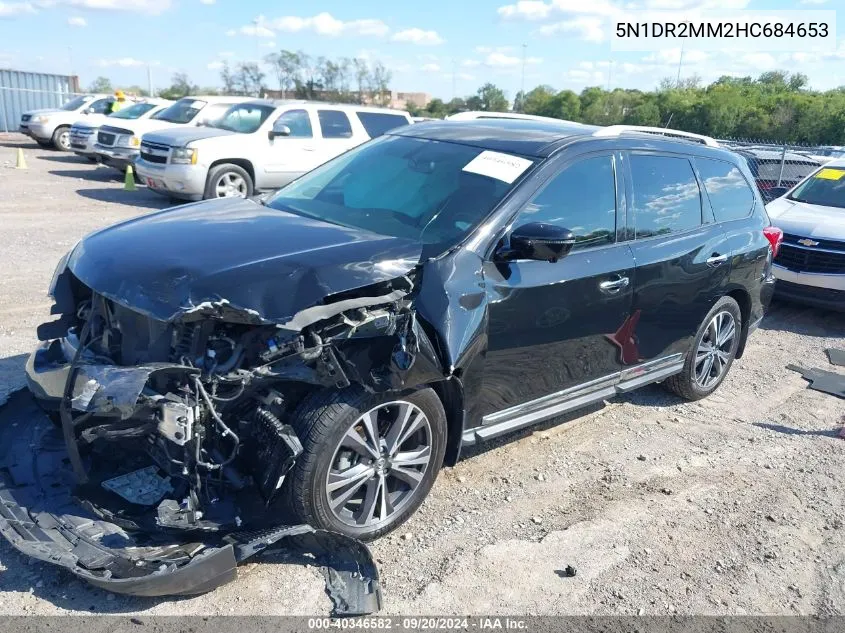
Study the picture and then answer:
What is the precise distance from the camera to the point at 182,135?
12492mm

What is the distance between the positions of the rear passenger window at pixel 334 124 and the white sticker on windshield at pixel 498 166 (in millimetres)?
9594

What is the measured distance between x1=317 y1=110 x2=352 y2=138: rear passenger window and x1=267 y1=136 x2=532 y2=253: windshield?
8852 millimetres

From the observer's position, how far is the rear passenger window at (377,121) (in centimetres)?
1393

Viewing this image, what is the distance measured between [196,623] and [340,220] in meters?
2.19

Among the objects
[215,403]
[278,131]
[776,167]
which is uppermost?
[278,131]

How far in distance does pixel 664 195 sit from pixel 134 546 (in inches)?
150

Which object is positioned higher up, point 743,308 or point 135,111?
point 135,111

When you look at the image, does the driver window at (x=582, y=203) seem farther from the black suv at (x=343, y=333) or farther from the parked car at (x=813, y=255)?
the parked car at (x=813, y=255)

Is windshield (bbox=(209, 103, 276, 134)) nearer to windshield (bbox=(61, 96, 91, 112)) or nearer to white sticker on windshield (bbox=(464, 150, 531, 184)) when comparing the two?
white sticker on windshield (bbox=(464, 150, 531, 184))

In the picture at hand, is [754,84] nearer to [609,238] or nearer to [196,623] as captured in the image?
[609,238]

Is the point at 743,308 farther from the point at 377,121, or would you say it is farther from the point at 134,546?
the point at 377,121

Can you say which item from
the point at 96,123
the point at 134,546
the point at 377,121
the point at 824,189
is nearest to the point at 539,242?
the point at 134,546

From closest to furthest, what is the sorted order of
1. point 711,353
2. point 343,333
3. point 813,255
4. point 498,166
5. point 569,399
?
1. point 343,333
2. point 498,166
3. point 569,399
4. point 711,353
5. point 813,255

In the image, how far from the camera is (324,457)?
10.7 ft
